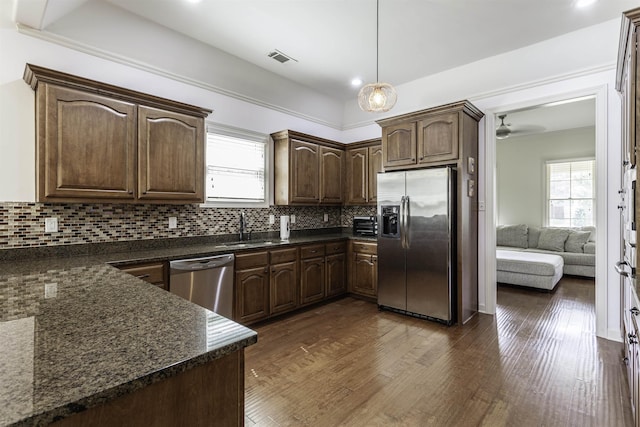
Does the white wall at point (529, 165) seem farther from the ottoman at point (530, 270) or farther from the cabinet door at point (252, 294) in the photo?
the cabinet door at point (252, 294)

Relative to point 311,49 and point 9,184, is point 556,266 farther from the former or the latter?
point 9,184

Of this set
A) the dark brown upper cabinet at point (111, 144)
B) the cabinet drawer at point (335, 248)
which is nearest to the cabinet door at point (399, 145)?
the cabinet drawer at point (335, 248)

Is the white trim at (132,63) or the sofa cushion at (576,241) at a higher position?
the white trim at (132,63)

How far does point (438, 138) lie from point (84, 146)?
3.48 meters

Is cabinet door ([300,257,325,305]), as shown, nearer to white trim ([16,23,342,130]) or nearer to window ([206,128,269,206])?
window ([206,128,269,206])

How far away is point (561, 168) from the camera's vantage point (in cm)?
678

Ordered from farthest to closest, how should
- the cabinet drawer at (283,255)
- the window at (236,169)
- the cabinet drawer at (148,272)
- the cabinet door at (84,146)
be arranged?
1. the window at (236,169)
2. the cabinet drawer at (283,255)
3. the cabinet drawer at (148,272)
4. the cabinet door at (84,146)

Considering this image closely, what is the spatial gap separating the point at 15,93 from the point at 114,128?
0.73 meters

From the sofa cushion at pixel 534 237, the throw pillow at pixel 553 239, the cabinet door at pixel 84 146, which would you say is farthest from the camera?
the sofa cushion at pixel 534 237

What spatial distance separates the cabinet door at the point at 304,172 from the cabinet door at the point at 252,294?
1180 millimetres

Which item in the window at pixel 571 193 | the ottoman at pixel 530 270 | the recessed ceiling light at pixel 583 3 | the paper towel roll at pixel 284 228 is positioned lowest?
the ottoman at pixel 530 270

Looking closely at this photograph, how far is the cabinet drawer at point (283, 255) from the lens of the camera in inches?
143

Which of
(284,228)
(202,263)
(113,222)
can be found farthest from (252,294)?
(113,222)

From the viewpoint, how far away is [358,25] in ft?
10.7
